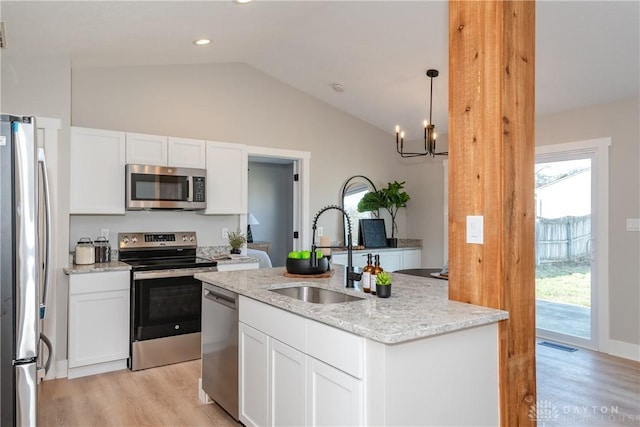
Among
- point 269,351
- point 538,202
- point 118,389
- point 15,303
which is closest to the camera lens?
point 15,303

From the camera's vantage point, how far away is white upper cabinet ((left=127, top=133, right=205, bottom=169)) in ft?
12.9

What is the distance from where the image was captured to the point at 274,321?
2.19 m

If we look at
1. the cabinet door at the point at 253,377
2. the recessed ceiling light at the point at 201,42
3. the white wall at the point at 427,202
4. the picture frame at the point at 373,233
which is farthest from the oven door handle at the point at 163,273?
the white wall at the point at 427,202

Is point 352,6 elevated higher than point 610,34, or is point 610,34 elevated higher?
point 352,6

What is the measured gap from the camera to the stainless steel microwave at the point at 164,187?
3846mm

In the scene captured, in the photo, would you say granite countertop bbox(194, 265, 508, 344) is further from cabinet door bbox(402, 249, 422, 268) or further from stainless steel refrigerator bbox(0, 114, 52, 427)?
cabinet door bbox(402, 249, 422, 268)

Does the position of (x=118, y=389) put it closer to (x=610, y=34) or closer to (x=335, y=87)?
(x=335, y=87)

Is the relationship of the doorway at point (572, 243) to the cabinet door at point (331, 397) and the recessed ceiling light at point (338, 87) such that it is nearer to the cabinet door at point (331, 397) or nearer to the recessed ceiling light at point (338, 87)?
the recessed ceiling light at point (338, 87)

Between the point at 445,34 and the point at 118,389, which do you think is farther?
the point at 445,34

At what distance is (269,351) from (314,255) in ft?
2.38

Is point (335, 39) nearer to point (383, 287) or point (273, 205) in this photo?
point (383, 287)

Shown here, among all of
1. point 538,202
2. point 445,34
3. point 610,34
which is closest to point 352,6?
point 445,34

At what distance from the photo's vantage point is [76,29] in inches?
120

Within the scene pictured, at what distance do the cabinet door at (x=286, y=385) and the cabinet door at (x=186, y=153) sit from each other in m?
2.54
